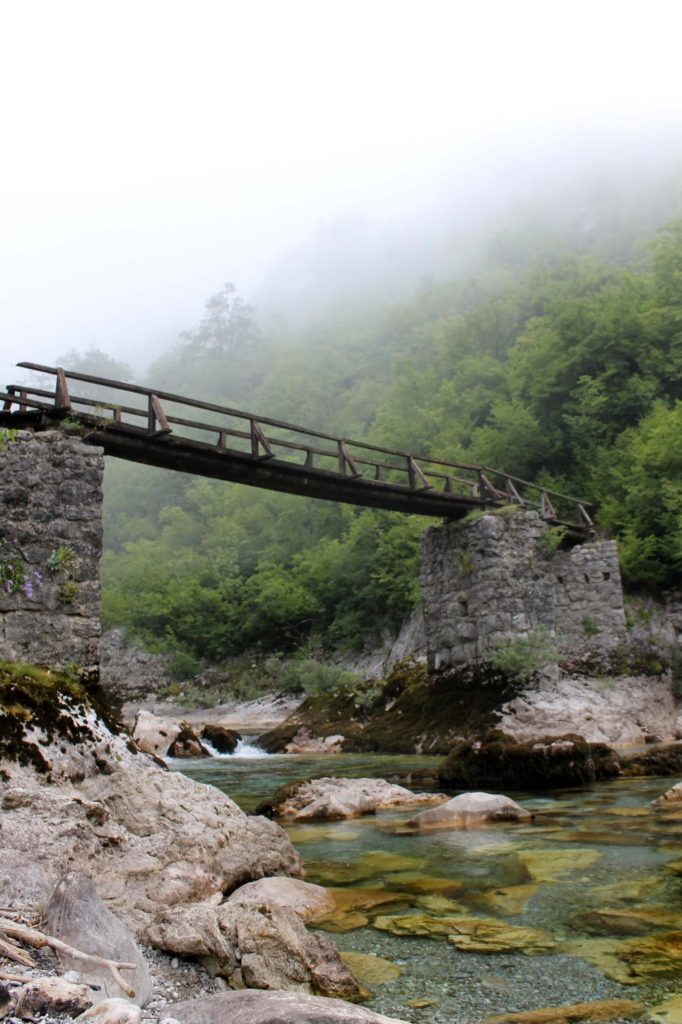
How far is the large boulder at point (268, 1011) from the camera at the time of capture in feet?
7.75

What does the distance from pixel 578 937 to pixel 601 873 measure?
1417 mm

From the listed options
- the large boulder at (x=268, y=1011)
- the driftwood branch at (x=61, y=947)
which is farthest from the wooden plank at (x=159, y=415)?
the large boulder at (x=268, y=1011)

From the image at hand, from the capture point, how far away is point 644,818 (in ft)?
23.2

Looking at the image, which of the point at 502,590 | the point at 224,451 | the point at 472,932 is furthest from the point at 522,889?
the point at 502,590

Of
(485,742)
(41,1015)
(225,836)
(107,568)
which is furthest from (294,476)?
(107,568)

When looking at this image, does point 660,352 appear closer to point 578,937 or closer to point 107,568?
point 578,937

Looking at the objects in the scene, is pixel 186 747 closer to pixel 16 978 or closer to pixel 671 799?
pixel 671 799

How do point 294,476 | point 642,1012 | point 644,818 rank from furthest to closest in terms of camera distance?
1. point 294,476
2. point 644,818
3. point 642,1012

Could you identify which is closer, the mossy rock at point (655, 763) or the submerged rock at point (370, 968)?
the submerged rock at point (370, 968)

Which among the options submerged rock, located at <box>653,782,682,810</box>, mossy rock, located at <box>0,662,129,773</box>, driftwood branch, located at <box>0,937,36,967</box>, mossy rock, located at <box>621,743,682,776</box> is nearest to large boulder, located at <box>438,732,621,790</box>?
mossy rock, located at <box>621,743,682,776</box>

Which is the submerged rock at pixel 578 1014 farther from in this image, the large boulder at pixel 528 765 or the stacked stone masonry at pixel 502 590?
the stacked stone masonry at pixel 502 590

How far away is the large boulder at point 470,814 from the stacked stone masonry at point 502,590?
341 inches

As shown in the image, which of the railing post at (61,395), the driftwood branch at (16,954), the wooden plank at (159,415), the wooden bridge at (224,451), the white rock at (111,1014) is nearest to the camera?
the white rock at (111,1014)

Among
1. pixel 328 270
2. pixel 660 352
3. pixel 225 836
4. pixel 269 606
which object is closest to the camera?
pixel 225 836
